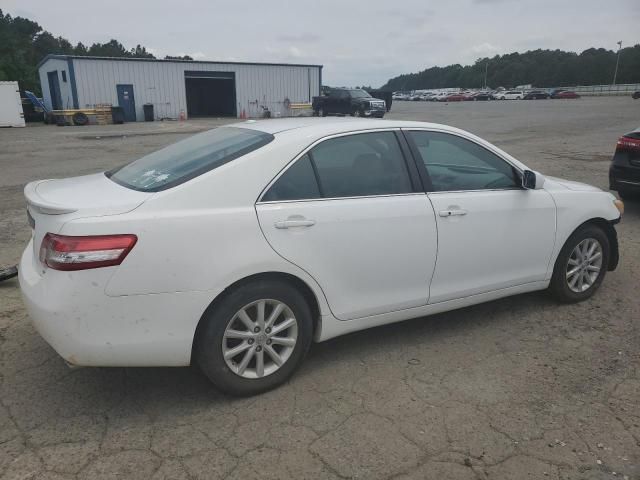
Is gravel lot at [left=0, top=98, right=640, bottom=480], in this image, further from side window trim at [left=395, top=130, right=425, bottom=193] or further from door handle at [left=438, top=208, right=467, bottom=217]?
side window trim at [left=395, top=130, right=425, bottom=193]

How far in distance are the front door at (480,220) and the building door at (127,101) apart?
32792 mm

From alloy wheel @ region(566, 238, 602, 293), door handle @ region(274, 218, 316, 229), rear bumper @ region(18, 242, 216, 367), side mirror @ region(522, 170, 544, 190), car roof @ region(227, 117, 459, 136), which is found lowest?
alloy wheel @ region(566, 238, 602, 293)

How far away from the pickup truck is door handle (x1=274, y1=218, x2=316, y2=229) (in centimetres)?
2751

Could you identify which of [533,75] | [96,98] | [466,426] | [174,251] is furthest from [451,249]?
[533,75]

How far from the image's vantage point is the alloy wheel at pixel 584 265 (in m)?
4.28

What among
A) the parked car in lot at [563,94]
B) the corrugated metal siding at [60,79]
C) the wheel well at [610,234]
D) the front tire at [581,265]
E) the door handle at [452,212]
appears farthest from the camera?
the parked car in lot at [563,94]

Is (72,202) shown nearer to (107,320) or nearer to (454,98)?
(107,320)

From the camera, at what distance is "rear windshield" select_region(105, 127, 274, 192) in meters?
2.98

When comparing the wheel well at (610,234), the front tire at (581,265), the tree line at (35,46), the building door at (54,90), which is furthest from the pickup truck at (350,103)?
the tree line at (35,46)

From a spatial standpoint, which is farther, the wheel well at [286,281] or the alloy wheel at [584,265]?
the alloy wheel at [584,265]

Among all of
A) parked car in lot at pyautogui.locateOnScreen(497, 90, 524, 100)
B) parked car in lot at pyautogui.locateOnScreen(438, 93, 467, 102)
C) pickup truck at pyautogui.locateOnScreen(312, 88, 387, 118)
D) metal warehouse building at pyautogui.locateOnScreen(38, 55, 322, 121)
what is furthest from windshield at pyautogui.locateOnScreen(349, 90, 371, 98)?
parked car in lot at pyautogui.locateOnScreen(438, 93, 467, 102)

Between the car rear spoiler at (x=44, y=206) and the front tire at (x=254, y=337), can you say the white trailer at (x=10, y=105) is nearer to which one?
the car rear spoiler at (x=44, y=206)

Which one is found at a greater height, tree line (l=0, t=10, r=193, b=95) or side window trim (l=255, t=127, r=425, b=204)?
tree line (l=0, t=10, r=193, b=95)

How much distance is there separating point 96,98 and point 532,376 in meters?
34.1
